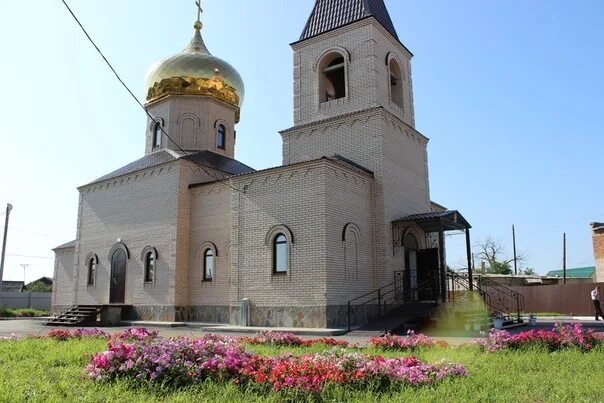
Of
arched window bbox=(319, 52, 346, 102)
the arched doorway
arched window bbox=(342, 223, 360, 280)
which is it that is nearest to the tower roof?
arched window bbox=(319, 52, 346, 102)

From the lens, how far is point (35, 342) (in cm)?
889

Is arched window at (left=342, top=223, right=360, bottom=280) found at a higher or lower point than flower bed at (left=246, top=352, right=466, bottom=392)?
higher

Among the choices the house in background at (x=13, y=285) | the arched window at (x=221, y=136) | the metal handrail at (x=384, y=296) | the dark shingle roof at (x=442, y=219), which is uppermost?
the arched window at (x=221, y=136)

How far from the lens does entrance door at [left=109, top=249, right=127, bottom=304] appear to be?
58.5ft

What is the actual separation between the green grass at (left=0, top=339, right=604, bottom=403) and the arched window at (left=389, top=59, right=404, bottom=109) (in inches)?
457

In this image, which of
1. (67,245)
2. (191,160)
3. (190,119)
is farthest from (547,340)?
(67,245)

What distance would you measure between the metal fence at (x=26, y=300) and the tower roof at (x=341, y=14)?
913 inches

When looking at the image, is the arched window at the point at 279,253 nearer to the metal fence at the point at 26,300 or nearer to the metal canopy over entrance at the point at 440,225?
the metal canopy over entrance at the point at 440,225

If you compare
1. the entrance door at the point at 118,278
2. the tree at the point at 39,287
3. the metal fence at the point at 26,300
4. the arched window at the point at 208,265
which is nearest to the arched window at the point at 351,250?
the arched window at the point at 208,265

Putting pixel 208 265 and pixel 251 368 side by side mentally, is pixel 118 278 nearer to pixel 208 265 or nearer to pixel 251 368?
pixel 208 265

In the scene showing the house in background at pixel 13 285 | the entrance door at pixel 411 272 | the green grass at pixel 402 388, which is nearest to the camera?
the green grass at pixel 402 388

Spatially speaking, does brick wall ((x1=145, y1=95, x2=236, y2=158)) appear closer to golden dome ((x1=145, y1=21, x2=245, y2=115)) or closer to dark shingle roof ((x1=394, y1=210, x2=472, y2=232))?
golden dome ((x1=145, y1=21, x2=245, y2=115))

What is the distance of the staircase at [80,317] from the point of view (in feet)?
54.4

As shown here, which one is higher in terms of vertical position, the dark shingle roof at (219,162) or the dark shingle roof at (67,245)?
the dark shingle roof at (219,162)
